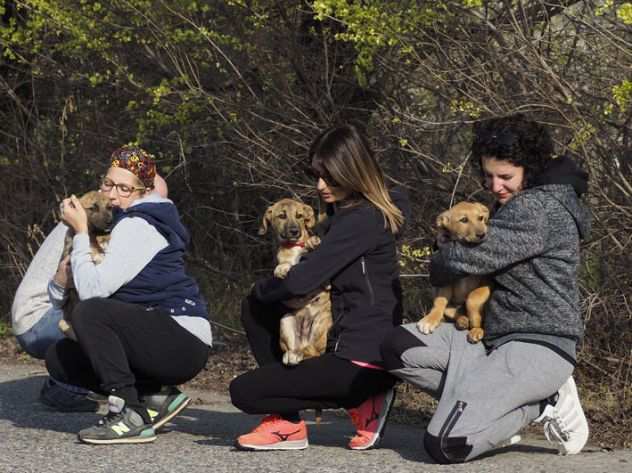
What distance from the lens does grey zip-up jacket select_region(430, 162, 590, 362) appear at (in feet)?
18.8

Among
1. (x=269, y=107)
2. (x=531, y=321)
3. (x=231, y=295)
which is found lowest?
(x=231, y=295)

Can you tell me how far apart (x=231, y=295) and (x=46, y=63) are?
2.88 m

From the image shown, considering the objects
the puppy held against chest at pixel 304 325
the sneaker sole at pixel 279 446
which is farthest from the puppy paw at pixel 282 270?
the sneaker sole at pixel 279 446

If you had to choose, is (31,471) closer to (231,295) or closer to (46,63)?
(231,295)

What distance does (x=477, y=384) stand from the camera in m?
5.69

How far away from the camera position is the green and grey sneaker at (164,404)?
671 cm

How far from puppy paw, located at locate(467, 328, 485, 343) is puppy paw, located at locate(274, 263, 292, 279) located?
1022mm

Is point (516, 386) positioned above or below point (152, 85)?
below

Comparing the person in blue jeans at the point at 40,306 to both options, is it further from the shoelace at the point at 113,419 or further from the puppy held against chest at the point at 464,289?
the puppy held against chest at the point at 464,289

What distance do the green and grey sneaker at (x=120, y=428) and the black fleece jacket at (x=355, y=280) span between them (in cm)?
99

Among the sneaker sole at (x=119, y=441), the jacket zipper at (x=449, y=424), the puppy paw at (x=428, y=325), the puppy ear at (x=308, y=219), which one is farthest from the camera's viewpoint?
the puppy ear at (x=308, y=219)

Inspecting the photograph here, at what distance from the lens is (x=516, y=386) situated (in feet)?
18.5

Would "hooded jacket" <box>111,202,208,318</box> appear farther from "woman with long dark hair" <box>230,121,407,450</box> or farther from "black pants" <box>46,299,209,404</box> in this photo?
"woman with long dark hair" <box>230,121,407,450</box>

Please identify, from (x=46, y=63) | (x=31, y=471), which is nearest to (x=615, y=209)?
(x=31, y=471)
